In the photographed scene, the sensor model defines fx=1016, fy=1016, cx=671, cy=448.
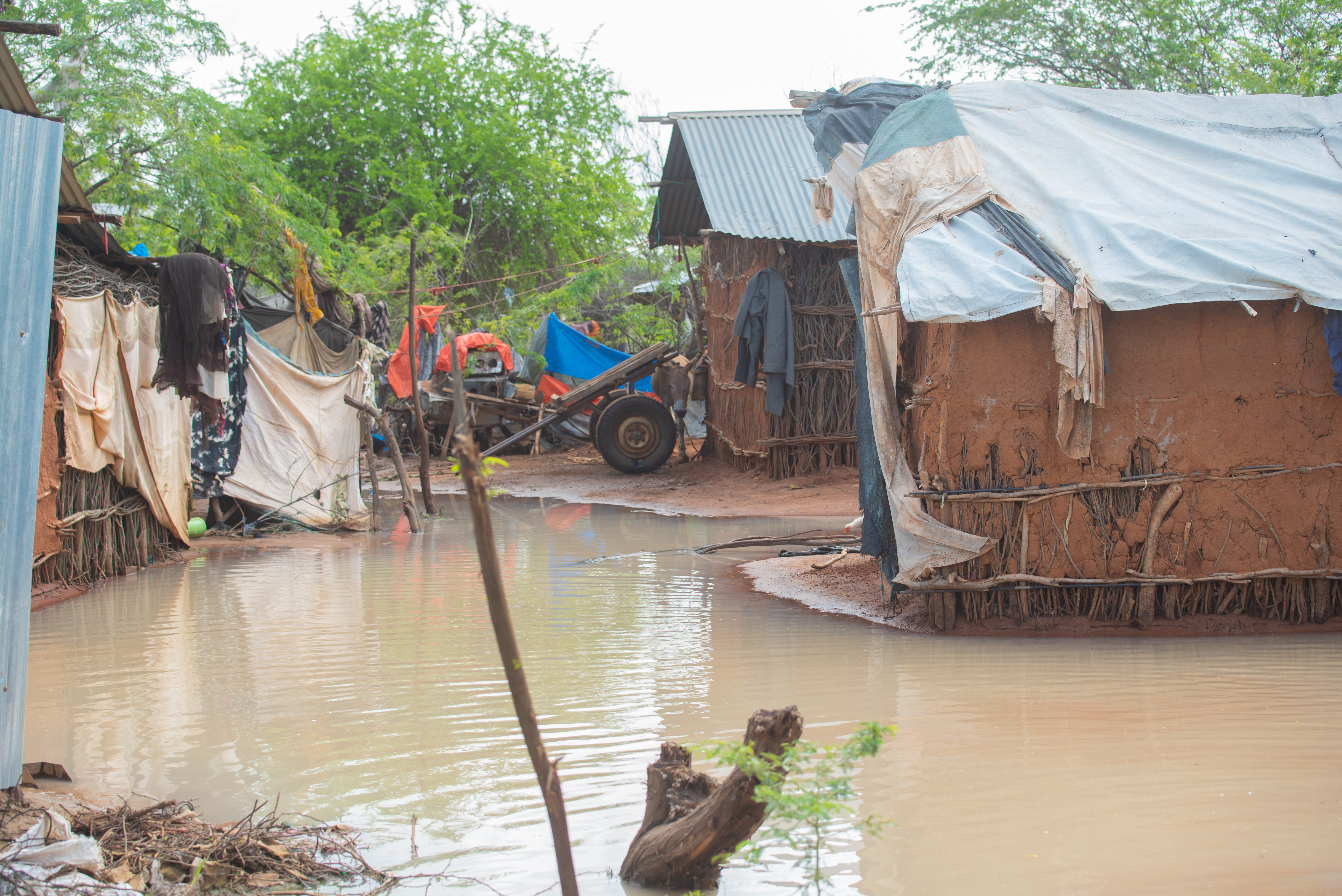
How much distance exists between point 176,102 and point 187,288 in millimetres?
5666

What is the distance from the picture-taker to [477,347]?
691 inches

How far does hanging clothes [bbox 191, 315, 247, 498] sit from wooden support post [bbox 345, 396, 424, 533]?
3.56 feet

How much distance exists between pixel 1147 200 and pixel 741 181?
308 inches

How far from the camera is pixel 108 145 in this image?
11.1 m

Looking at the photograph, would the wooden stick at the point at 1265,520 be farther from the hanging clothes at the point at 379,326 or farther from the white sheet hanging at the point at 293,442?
the hanging clothes at the point at 379,326

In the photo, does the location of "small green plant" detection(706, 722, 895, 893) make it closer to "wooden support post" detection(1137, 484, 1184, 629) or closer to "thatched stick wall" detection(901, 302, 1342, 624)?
"thatched stick wall" detection(901, 302, 1342, 624)

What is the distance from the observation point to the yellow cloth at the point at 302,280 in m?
10.6

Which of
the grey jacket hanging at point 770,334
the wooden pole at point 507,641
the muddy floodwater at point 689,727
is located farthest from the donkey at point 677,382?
the wooden pole at point 507,641

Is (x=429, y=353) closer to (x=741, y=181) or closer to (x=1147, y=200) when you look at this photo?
(x=741, y=181)

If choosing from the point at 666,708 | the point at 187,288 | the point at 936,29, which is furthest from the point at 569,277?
the point at 666,708

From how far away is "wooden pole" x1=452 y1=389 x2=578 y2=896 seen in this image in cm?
184

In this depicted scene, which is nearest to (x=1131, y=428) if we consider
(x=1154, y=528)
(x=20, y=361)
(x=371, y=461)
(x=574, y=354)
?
(x=1154, y=528)

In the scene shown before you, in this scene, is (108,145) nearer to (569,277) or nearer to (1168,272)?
(1168,272)

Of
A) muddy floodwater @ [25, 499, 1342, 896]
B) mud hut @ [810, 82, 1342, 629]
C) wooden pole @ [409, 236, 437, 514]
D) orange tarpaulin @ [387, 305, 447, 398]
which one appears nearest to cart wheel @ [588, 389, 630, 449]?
wooden pole @ [409, 236, 437, 514]
